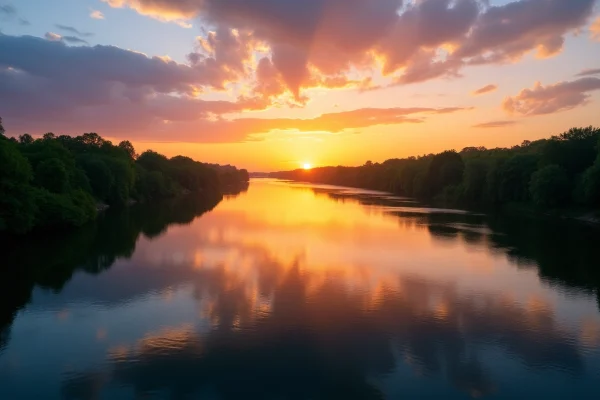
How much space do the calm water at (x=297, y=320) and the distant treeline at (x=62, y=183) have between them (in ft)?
7.48

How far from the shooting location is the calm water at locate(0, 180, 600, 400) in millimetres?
10969

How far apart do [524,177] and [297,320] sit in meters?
51.5

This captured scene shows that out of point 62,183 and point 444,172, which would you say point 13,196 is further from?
point 444,172

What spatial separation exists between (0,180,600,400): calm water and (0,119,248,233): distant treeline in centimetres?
228

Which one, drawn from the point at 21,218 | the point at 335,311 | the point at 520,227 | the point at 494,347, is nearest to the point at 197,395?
the point at 335,311

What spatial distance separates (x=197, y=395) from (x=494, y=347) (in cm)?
801

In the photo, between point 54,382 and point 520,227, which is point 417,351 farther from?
point 520,227

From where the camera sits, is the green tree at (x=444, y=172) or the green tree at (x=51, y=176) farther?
the green tree at (x=444, y=172)

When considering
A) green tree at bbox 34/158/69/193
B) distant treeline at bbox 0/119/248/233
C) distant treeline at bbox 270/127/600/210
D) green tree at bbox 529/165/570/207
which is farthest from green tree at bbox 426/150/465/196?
green tree at bbox 34/158/69/193

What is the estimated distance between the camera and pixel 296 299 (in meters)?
17.5

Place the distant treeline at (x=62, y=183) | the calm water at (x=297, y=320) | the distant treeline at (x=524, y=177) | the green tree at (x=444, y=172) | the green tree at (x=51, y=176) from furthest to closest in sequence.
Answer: the green tree at (x=444, y=172)
the distant treeline at (x=524, y=177)
the green tree at (x=51, y=176)
the distant treeline at (x=62, y=183)
the calm water at (x=297, y=320)

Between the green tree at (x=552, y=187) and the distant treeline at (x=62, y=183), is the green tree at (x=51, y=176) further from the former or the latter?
the green tree at (x=552, y=187)

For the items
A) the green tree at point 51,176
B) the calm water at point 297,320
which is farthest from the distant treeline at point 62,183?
the calm water at point 297,320

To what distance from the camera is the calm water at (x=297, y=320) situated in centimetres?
1097
